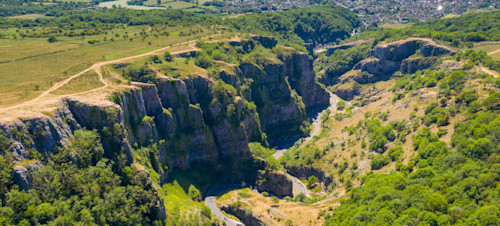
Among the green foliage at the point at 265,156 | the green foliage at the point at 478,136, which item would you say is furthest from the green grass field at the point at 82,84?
the green foliage at the point at 478,136

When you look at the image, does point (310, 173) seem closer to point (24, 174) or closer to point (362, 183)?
point (362, 183)

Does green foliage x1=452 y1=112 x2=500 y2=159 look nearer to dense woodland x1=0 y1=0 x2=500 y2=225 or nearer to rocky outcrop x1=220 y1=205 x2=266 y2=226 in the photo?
dense woodland x1=0 y1=0 x2=500 y2=225

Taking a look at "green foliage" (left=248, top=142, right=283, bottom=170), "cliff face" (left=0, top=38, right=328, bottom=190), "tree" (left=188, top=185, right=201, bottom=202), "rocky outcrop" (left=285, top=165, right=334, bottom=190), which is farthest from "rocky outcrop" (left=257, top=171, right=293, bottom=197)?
"tree" (left=188, top=185, right=201, bottom=202)

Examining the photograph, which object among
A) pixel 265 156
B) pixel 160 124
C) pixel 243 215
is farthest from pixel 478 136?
pixel 160 124

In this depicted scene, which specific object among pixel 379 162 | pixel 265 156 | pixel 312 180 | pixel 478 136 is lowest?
pixel 312 180

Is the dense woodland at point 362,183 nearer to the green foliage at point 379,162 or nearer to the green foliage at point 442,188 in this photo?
the green foliage at point 442,188

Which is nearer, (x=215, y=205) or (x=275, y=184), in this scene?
(x=215, y=205)

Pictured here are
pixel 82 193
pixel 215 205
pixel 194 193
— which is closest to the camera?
pixel 82 193
